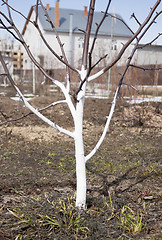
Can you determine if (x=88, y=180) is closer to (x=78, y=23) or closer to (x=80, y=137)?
(x=80, y=137)

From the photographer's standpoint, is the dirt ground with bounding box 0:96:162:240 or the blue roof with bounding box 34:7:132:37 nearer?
the dirt ground with bounding box 0:96:162:240

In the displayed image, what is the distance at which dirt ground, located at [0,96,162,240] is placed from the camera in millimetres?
2098

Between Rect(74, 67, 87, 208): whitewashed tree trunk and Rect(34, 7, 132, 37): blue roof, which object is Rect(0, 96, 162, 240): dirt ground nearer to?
Rect(74, 67, 87, 208): whitewashed tree trunk

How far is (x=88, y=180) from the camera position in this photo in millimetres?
3281

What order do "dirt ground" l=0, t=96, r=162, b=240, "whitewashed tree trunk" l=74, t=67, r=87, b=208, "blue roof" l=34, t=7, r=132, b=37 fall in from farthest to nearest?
"blue roof" l=34, t=7, r=132, b=37, "whitewashed tree trunk" l=74, t=67, r=87, b=208, "dirt ground" l=0, t=96, r=162, b=240

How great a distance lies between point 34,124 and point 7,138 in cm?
97

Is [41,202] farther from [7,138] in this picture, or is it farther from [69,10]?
[69,10]

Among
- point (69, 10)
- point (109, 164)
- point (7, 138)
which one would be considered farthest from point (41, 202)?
point (69, 10)

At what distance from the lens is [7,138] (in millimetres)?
5387

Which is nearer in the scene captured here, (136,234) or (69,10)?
(136,234)

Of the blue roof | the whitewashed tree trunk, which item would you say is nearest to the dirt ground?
the whitewashed tree trunk

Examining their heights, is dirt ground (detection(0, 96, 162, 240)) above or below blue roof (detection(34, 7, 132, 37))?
below

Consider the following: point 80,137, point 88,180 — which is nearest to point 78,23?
point 88,180

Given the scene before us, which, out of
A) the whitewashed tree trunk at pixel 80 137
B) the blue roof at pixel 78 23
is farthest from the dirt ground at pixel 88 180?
the blue roof at pixel 78 23
